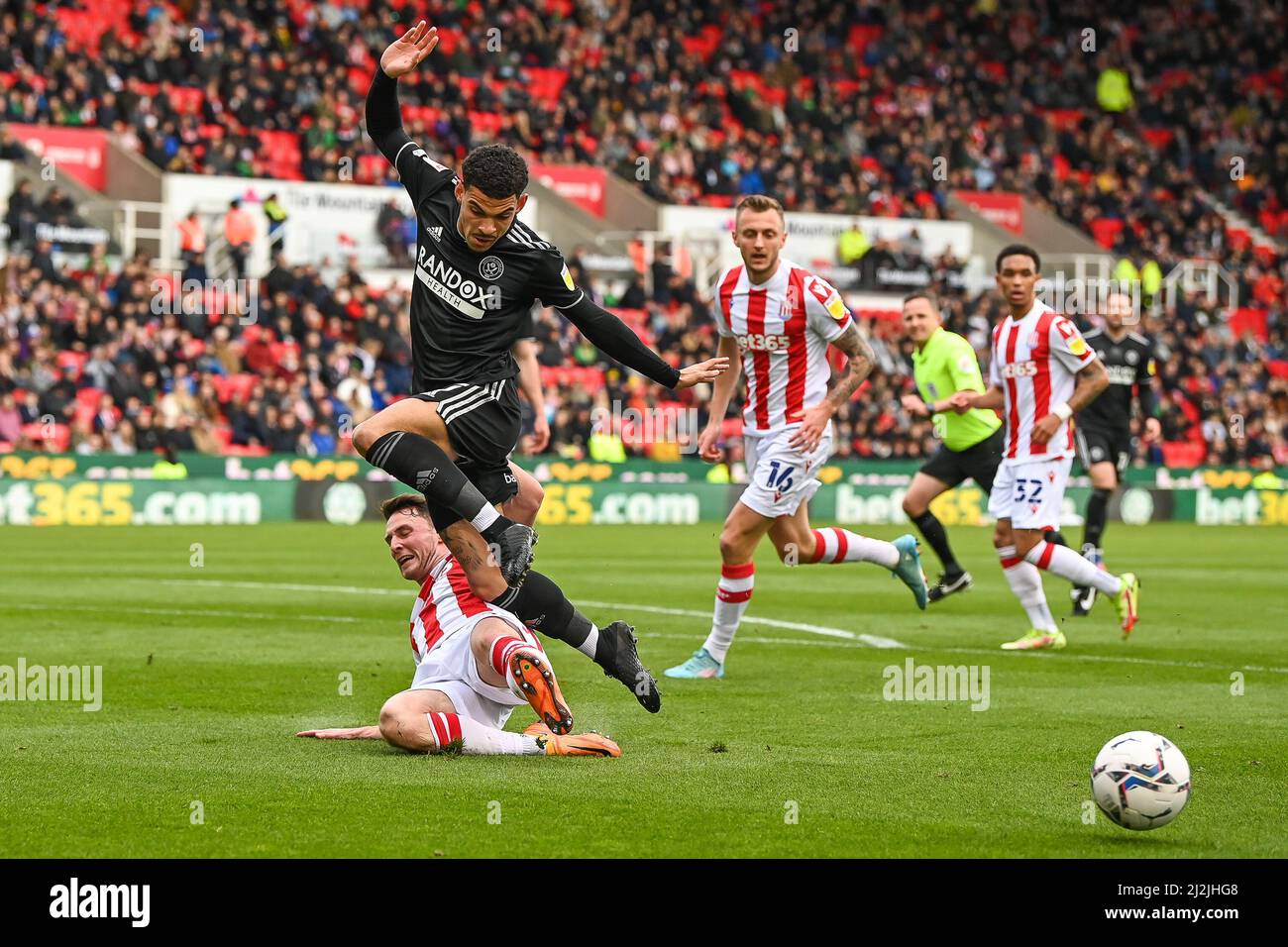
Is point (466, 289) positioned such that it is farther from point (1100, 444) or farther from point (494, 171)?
point (1100, 444)

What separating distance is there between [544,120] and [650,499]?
9.68m

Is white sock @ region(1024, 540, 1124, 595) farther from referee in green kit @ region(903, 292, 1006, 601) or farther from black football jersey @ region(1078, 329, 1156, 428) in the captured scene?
black football jersey @ region(1078, 329, 1156, 428)

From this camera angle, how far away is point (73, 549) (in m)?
20.1

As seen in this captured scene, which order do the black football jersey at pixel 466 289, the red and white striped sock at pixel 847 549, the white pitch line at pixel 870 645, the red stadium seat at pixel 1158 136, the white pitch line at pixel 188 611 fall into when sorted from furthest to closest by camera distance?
1. the red stadium seat at pixel 1158 136
2. the white pitch line at pixel 188 611
3. the red and white striped sock at pixel 847 549
4. the white pitch line at pixel 870 645
5. the black football jersey at pixel 466 289

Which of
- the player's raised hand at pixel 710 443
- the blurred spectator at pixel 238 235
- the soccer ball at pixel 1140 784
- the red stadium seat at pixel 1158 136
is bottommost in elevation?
the soccer ball at pixel 1140 784

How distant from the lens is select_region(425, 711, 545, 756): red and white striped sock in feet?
22.3

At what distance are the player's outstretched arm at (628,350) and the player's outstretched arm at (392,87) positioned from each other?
1091 millimetres

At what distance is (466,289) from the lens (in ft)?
24.9

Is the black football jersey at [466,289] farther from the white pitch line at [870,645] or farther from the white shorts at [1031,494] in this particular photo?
the white shorts at [1031,494]

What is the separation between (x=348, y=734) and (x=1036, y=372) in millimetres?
5988

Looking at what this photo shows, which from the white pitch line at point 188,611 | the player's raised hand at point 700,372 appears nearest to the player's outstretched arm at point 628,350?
the player's raised hand at point 700,372

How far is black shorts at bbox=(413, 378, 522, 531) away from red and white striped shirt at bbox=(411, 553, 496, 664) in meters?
0.46

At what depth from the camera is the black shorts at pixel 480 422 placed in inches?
300

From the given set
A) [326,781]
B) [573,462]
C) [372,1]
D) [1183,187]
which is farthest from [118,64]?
[326,781]
